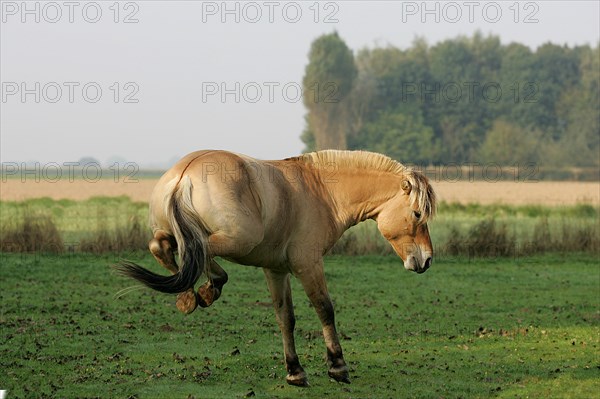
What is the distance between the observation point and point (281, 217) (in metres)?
7.39

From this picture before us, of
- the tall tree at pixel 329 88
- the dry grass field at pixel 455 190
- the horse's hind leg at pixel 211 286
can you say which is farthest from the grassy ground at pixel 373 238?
the tall tree at pixel 329 88

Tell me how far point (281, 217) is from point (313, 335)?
158 inches

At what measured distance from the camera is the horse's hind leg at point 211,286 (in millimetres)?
6605

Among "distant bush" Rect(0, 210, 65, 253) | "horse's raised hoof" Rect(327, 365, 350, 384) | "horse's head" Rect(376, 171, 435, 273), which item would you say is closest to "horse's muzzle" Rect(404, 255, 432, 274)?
"horse's head" Rect(376, 171, 435, 273)

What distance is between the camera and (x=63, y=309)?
12844 millimetres

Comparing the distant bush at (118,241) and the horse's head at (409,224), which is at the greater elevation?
the horse's head at (409,224)

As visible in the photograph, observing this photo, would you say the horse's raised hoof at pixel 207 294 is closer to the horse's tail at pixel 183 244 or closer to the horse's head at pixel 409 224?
the horse's tail at pixel 183 244

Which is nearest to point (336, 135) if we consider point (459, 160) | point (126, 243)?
point (459, 160)

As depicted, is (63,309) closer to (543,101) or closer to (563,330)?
(563,330)

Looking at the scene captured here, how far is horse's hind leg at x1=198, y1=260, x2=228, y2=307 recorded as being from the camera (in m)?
6.61

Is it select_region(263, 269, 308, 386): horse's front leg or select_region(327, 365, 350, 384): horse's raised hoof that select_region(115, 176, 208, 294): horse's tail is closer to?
select_region(263, 269, 308, 386): horse's front leg

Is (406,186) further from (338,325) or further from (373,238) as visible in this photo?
(373,238)

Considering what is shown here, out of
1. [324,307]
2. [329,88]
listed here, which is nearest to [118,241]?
[324,307]

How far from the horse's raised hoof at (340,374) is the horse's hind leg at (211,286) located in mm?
1763
